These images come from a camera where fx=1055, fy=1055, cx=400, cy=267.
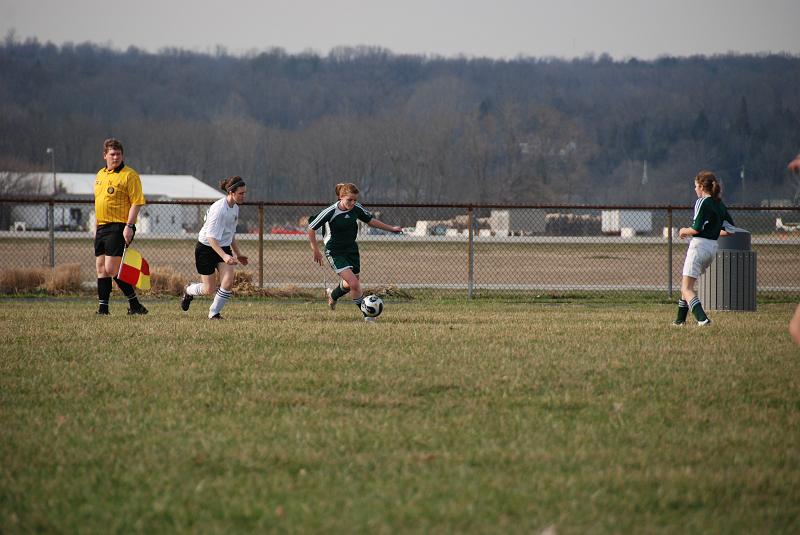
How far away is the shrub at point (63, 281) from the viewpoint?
17.9 m

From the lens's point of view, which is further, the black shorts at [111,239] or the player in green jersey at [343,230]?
the black shorts at [111,239]

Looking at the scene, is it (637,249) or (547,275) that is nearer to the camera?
(547,275)

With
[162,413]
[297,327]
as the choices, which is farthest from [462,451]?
[297,327]

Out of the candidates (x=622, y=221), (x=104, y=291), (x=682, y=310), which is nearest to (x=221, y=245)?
(x=104, y=291)

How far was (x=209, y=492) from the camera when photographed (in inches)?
190

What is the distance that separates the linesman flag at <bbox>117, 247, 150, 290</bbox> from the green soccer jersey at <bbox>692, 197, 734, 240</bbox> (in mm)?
6786

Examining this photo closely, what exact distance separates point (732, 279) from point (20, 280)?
38.0 ft

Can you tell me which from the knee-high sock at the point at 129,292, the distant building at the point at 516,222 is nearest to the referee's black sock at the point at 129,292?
the knee-high sock at the point at 129,292

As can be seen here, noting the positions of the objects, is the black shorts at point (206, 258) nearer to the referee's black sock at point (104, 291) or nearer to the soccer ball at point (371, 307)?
the referee's black sock at point (104, 291)

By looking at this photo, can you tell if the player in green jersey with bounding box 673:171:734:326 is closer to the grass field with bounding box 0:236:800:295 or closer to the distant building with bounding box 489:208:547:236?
the grass field with bounding box 0:236:800:295

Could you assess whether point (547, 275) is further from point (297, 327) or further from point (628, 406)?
point (628, 406)

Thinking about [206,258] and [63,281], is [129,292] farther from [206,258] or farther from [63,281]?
[63,281]

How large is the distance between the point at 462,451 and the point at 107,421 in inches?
86.3

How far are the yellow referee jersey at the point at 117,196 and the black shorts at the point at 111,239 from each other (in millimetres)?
63
